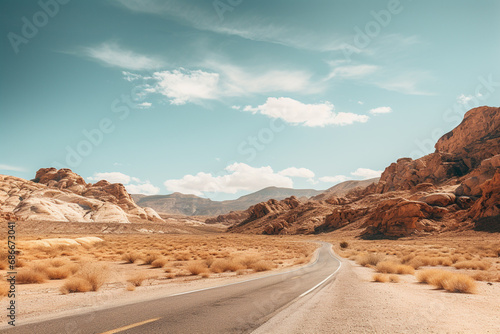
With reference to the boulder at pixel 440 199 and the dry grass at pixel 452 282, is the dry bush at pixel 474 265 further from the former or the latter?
the boulder at pixel 440 199

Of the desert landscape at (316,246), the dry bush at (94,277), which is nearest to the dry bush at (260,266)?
the desert landscape at (316,246)

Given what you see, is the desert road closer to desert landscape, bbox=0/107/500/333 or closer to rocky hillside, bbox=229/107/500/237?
desert landscape, bbox=0/107/500/333

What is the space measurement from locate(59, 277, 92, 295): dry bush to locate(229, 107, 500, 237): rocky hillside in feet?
206

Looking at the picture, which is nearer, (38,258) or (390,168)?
(38,258)

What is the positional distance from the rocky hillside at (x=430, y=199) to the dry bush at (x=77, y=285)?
206ft

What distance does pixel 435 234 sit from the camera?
57969mm

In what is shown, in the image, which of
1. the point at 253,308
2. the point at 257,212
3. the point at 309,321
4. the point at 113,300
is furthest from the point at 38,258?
the point at 257,212

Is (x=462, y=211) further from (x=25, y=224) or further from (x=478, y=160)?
(x=25, y=224)

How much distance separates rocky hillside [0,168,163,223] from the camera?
3725 inches

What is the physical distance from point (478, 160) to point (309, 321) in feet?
353

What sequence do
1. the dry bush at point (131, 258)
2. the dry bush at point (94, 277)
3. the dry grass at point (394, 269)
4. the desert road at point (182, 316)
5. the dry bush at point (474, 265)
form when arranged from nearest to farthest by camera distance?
the desert road at point (182, 316) < the dry bush at point (94, 277) < the dry grass at point (394, 269) < the dry bush at point (474, 265) < the dry bush at point (131, 258)

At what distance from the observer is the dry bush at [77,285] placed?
11.0 m

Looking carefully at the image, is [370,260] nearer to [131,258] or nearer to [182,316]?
[131,258]

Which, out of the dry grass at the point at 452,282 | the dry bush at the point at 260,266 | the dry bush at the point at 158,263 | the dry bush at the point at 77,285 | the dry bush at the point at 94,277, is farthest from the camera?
the dry bush at the point at 158,263
